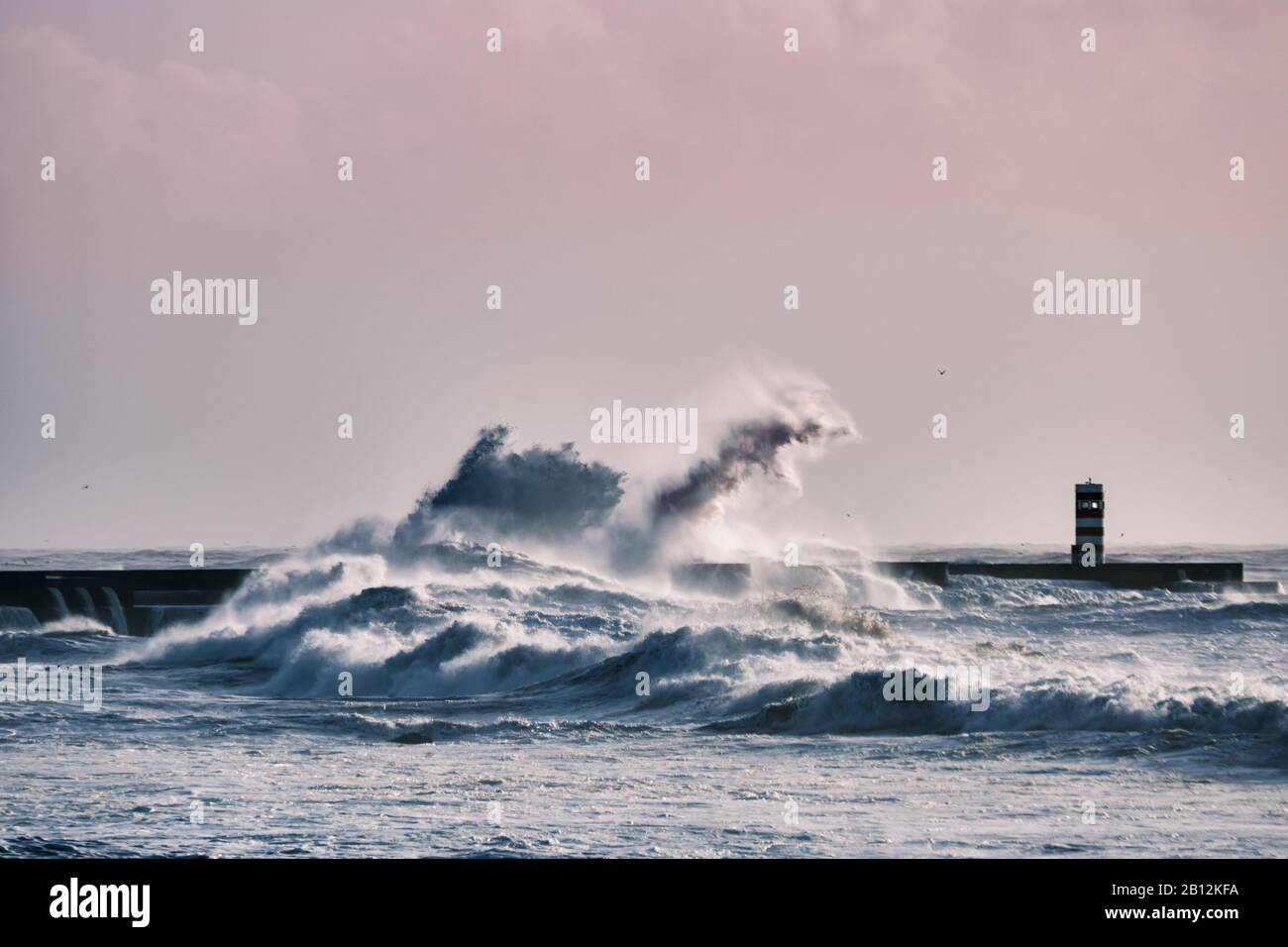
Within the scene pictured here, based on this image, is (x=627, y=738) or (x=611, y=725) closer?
(x=627, y=738)

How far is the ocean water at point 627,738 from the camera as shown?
10234 mm

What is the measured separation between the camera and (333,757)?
13852mm

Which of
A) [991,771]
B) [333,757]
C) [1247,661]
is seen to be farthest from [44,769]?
[1247,661]

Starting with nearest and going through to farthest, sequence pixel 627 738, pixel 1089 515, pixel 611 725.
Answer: pixel 627 738 < pixel 611 725 < pixel 1089 515

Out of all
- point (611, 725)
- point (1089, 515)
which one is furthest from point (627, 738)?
point (1089, 515)

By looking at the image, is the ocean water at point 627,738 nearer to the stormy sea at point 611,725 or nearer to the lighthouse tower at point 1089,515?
the stormy sea at point 611,725

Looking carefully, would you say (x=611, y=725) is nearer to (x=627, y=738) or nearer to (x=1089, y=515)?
(x=627, y=738)

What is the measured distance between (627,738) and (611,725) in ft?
3.38

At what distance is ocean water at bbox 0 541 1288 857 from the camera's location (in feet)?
33.6

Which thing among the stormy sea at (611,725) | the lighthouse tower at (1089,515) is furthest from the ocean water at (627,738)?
the lighthouse tower at (1089,515)

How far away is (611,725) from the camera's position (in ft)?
54.4

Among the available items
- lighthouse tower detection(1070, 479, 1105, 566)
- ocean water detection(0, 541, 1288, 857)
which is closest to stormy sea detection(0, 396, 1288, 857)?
ocean water detection(0, 541, 1288, 857)

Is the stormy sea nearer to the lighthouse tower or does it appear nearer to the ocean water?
the ocean water
